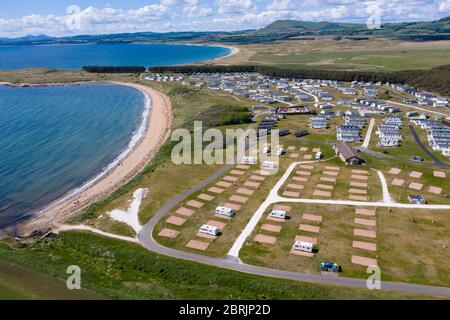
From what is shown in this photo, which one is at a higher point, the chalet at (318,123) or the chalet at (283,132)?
the chalet at (318,123)

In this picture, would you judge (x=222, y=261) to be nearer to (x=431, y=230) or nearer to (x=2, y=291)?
(x=2, y=291)

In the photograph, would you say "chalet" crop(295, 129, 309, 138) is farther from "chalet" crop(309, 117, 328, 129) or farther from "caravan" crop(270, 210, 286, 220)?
"caravan" crop(270, 210, 286, 220)

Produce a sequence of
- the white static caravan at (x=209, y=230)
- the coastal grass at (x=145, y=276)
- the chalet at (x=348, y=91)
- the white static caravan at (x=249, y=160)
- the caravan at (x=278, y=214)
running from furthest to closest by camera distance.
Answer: the chalet at (x=348, y=91) < the white static caravan at (x=249, y=160) < the caravan at (x=278, y=214) < the white static caravan at (x=209, y=230) < the coastal grass at (x=145, y=276)

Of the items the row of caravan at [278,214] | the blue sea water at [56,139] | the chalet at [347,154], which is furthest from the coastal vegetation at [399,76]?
the row of caravan at [278,214]

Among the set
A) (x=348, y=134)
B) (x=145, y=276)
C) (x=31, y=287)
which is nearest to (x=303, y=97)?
(x=348, y=134)

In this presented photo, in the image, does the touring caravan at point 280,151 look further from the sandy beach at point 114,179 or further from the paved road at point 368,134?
the sandy beach at point 114,179

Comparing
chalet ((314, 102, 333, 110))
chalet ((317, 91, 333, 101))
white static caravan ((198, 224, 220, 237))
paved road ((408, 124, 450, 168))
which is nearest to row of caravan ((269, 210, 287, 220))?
white static caravan ((198, 224, 220, 237))
